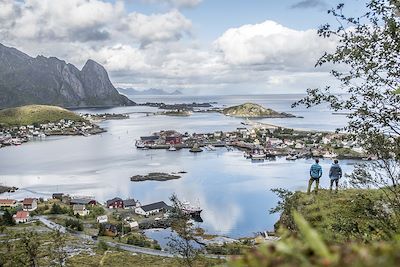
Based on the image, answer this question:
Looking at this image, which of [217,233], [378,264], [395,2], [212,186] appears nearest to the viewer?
[378,264]

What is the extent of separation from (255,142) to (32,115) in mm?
76483

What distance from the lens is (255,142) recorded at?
8175 centimetres

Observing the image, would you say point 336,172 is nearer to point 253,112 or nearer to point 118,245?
point 118,245

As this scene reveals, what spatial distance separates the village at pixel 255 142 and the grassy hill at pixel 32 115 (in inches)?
1989

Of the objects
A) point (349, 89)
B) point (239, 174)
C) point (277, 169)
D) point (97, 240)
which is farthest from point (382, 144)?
point (277, 169)

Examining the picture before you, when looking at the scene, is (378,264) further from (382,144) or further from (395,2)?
(382,144)

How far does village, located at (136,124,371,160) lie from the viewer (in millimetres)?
70438

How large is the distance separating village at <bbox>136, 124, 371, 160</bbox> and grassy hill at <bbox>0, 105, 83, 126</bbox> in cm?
5051

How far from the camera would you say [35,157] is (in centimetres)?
7300

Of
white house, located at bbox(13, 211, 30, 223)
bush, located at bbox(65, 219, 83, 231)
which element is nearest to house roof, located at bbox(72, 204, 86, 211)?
bush, located at bbox(65, 219, 83, 231)

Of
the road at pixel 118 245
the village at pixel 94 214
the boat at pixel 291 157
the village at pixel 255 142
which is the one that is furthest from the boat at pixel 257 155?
the road at pixel 118 245

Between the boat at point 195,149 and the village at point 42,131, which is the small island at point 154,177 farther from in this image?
the village at point 42,131

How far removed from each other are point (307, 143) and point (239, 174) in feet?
89.3

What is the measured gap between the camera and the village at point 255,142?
231 ft
